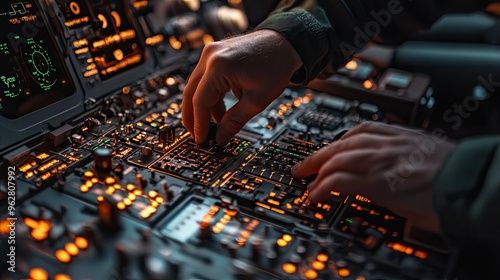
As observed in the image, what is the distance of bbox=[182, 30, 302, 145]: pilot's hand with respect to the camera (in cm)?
160

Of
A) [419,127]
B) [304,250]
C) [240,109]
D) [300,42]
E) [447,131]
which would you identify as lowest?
[447,131]

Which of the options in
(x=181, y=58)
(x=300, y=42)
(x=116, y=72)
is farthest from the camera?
(x=181, y=58)

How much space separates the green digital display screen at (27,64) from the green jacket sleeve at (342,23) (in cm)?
80

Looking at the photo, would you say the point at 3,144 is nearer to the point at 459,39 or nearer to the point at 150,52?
the point at 150,52

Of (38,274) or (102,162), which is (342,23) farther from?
(38,274)

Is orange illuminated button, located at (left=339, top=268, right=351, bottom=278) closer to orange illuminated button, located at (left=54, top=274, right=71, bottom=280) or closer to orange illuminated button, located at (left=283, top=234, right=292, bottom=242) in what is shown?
orange illuminated button, located at (left=283, top=234, right=292, bottom=242)

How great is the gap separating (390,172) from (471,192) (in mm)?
220

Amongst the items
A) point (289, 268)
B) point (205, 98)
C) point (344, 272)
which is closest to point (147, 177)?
point (205, 98)

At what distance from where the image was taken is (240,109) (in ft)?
5.37

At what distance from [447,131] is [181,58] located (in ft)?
5.06

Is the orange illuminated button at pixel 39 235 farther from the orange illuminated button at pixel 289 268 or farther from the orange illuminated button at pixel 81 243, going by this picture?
the orange illuminated button at pixel 289 268

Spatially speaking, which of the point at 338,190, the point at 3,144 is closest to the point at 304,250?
the point at 338,190

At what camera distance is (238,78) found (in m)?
1.62

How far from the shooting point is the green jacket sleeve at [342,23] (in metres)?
1.76
